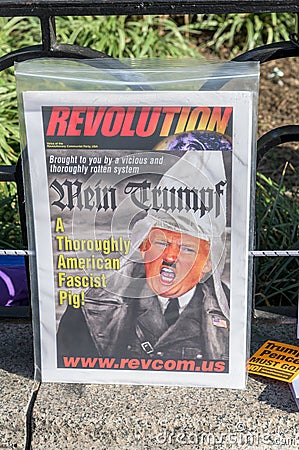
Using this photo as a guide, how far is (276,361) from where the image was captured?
214 centimetres

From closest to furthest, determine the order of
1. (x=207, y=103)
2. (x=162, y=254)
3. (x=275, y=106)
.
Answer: (x=207, y=103) < (x=162, y=254) < (x=275, y=106)

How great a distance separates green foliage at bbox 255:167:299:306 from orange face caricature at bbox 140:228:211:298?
0.67 metres

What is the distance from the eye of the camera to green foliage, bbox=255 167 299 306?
8.70 ft

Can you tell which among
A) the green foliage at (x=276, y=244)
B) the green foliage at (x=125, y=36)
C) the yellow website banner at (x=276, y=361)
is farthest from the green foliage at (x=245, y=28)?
the yellow website banner at (x=276, y=361)

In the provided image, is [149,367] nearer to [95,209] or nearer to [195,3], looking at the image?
[95,209]

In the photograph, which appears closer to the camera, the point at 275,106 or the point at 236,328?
the point at 236,328

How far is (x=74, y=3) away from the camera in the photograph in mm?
2023

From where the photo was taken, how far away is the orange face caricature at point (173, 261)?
6.42 ft

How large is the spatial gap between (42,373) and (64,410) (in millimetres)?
147

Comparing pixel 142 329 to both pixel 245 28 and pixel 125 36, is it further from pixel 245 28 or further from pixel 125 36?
pixel 245 28

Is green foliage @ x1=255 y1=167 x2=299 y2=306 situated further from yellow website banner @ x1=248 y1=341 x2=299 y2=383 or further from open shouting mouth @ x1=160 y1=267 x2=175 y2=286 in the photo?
open shouting mouth @ x1=160 y1=267 x2=175 y2=286

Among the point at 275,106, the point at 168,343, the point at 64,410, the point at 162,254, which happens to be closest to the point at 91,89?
the point at 162,254

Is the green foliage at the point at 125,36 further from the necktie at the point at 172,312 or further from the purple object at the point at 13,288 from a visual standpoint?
the necktie at the point at 172,312

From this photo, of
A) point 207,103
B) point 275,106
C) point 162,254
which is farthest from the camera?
point 275,106
